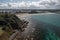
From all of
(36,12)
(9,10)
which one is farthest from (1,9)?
(36,12)

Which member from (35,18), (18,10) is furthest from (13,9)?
(35,18)

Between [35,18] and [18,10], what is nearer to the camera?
[18,10]

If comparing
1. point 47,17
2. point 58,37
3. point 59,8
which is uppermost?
point 58,37

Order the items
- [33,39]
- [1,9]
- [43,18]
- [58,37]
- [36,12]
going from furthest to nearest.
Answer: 1. [43,18]
2. [36,12]
3. [1,9]
4. [58,37]
5. [33,39]

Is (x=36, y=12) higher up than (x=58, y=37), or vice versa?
(x=58, y=37)

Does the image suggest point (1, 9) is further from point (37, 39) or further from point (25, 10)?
point (37, 39)

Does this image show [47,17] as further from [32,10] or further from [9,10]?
[9,10]

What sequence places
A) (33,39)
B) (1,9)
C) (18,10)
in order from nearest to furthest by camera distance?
1. (33,39)
2. (1,9)
3. (18,10)

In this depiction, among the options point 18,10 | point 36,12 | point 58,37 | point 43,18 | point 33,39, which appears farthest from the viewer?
point 43,18

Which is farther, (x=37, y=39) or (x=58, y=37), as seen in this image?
(x=58, y=37)
